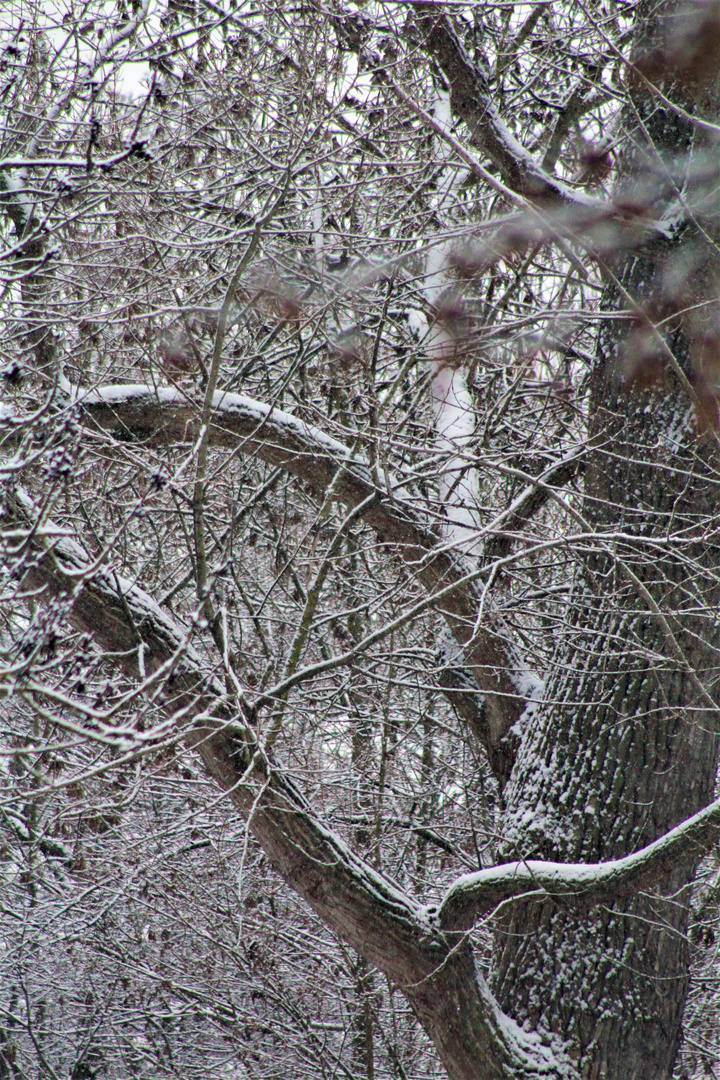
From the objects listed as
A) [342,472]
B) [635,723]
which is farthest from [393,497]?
[635,723]

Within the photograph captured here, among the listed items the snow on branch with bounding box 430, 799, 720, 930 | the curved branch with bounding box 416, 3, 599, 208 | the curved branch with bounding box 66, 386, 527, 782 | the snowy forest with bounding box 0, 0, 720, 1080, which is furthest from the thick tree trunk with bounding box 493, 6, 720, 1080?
the curved branch with bounding box 416, 3, 599, 208

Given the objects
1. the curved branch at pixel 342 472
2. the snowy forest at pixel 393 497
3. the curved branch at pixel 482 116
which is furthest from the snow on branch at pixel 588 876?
the curved branch at pixel 482 116

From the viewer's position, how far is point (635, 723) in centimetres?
424

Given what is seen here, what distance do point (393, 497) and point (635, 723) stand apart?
1.52m

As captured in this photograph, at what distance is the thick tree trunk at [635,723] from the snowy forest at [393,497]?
2 cm

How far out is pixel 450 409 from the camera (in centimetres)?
580

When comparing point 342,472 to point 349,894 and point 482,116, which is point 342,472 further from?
point 349,894

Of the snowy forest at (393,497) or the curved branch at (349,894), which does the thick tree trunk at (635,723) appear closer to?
the snowy forest at (393,497)

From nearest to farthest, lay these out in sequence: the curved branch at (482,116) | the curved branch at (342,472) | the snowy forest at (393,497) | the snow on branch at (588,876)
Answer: the snow on branch at (588,876) → the snowy forest at (393,497) → the curved branch at (482,116) → the curved branch at (342,472)

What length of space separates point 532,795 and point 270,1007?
11.9 feet

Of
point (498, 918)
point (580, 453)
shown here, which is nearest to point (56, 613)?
point (580, 453)

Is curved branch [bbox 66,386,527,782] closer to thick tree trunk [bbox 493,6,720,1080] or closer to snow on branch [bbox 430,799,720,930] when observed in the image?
thick tree trunk [bbox 493,6,720,1080]

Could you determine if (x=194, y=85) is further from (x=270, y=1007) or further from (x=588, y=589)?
(x=270, y=1007)

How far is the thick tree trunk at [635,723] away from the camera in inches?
161
